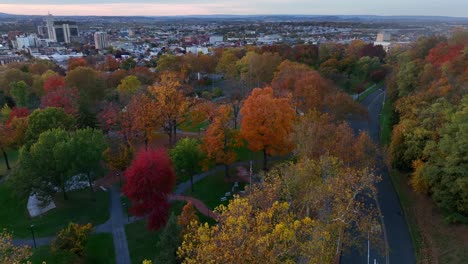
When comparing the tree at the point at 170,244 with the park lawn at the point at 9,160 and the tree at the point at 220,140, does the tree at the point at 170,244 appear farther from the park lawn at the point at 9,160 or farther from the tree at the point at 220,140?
the park lawn at the point at 9,160

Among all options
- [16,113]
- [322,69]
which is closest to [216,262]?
[16,113]

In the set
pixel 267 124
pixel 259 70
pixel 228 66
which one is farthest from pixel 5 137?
pixel 228 66

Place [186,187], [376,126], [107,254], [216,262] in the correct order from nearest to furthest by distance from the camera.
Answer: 1. [216,262]
2. [107,254]
3. [186,187]
4. [376,126]

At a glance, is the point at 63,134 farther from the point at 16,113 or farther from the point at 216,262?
the point at 216,262

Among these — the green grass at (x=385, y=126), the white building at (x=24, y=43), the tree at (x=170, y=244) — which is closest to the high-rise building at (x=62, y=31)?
the white building at (x=24, y=43)

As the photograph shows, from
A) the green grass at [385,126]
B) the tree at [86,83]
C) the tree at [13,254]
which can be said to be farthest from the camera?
the tree at [86,83]
